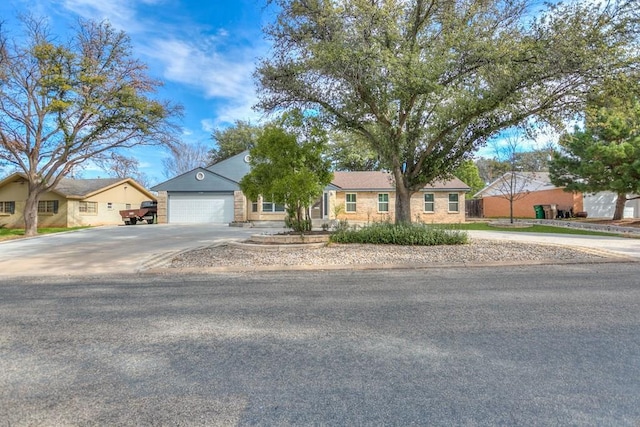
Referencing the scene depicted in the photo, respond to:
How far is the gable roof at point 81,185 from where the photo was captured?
2545cm

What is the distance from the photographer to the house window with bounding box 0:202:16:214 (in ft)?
86.1

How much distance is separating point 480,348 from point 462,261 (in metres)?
5.17

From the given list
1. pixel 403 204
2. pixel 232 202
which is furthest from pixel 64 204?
pixel 403 204

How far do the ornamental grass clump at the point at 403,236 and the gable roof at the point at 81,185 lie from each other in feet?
75.3

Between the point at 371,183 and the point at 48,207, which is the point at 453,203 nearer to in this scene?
the point at 371,183

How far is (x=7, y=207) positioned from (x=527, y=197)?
128ft

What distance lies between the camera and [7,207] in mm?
26391

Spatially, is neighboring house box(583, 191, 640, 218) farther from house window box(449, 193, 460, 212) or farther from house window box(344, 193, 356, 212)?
house window box(344, 193, 356, 212)

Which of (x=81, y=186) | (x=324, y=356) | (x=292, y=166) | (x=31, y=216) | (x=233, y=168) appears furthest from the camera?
(x=81, y=186)

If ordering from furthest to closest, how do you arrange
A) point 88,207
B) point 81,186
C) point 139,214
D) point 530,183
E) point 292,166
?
point 530,183
point 81,186
point 88,207
point 139,214
point 292,166

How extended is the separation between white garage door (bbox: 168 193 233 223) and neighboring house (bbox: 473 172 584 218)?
18326mm

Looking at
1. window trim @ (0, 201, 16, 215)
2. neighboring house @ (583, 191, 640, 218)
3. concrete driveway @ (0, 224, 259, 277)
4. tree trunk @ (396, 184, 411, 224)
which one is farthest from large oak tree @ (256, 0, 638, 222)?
window trim @ (0, 201, 16, 215)

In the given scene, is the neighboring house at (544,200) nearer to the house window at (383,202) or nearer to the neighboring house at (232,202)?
the neighboring house at (232,202)

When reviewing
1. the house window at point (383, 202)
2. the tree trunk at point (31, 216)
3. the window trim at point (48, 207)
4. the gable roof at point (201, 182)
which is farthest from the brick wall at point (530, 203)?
the window trim at point (48, 207)
